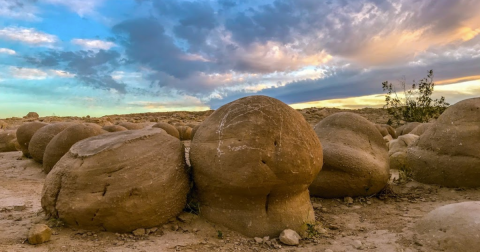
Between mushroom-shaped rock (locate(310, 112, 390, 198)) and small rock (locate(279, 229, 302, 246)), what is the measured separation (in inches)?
80.2

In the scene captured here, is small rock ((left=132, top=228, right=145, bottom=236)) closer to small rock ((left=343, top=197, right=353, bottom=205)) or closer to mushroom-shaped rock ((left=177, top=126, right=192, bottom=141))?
small rock ((left=343, top=197, right=353, bottom=205))

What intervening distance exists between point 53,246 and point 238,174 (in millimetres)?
2147

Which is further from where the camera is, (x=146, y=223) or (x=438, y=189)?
(x=438, y=189)

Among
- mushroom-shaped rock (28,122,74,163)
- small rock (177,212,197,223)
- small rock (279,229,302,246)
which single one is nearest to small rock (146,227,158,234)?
small rock (177,212,197,223)

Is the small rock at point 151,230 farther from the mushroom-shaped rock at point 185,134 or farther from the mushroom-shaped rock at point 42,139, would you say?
the mushroom-shaped rock at point 185,134

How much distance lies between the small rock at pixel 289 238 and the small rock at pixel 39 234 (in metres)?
2.62

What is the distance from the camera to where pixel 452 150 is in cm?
685

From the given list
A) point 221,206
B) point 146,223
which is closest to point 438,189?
point 221,206

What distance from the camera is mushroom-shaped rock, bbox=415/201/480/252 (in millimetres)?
4000

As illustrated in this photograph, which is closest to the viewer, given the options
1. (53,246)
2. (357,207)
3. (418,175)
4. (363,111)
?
(53,246)

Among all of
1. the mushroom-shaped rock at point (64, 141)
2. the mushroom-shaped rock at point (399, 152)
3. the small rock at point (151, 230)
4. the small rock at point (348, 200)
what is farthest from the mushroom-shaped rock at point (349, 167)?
the mushroom-shaped rock at point (64, 141)

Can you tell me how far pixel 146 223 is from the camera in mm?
4633

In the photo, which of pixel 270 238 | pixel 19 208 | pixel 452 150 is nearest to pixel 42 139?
pixel 19 208

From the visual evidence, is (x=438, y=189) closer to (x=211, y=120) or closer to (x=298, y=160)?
(x=298, y=160)
